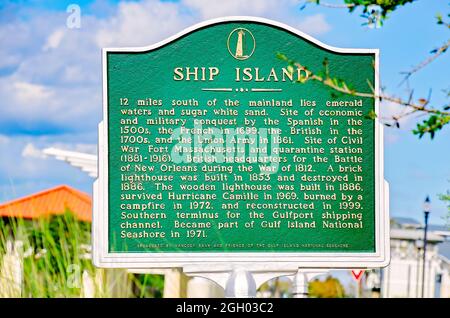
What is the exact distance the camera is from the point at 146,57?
37.0 ft

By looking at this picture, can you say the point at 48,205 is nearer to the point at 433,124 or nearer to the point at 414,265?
the point at 433,124

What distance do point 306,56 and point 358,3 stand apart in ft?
12.1

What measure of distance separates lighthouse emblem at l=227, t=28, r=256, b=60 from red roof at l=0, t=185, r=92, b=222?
2.74 meters

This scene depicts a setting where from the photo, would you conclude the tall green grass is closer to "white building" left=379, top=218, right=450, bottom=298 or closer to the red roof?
the red roof

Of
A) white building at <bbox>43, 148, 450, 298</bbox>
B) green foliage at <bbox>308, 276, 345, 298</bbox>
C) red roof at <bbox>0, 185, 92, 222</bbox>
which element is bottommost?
green foliage at <bbox>308, 276, 345, 298</bbox>

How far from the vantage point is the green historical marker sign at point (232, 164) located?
10922 millimetres

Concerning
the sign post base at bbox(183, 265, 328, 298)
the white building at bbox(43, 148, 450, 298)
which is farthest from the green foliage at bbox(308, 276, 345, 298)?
the sign post base at bbox(183, 265, 328, 298)

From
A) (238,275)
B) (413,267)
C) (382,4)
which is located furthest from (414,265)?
(382,4)

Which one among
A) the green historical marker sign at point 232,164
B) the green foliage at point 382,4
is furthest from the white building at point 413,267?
the green foliage at point 382,4

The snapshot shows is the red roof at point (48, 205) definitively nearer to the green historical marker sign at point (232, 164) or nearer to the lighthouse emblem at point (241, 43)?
the green historical marker sign at point (232, 164)

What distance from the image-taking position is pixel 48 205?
1338cm

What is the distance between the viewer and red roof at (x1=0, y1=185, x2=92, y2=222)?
11.7 meters
